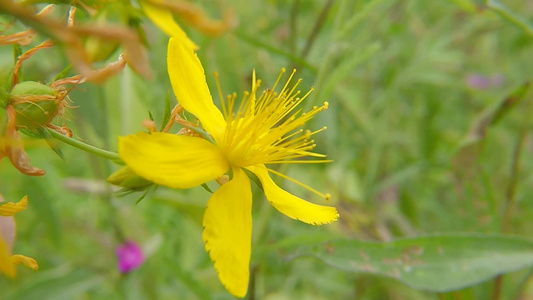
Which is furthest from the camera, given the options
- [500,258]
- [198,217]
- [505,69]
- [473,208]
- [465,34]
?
[505,69]

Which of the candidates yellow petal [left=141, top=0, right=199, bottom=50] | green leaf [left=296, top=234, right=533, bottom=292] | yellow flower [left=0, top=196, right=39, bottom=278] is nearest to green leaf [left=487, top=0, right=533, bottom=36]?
green leaf [left=296, top=234, right=533, bottom=292]

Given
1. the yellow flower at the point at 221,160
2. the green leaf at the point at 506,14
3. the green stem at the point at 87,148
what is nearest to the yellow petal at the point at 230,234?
the yellow flower at the point at 221,160

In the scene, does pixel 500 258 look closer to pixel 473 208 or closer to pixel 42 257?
pixel 473 208

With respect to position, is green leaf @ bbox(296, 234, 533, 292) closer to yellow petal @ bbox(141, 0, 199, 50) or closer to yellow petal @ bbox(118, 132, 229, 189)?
yellow petal @ bbox(118, 132, 229, 189)

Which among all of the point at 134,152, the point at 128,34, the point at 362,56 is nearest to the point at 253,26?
the point at 362,56

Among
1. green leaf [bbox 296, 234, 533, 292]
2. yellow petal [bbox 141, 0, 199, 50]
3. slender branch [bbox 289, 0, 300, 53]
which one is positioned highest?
yellow petal [bbox 141, 0, 199, 50]

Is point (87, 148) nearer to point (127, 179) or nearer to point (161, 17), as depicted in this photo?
point (127, 179)
